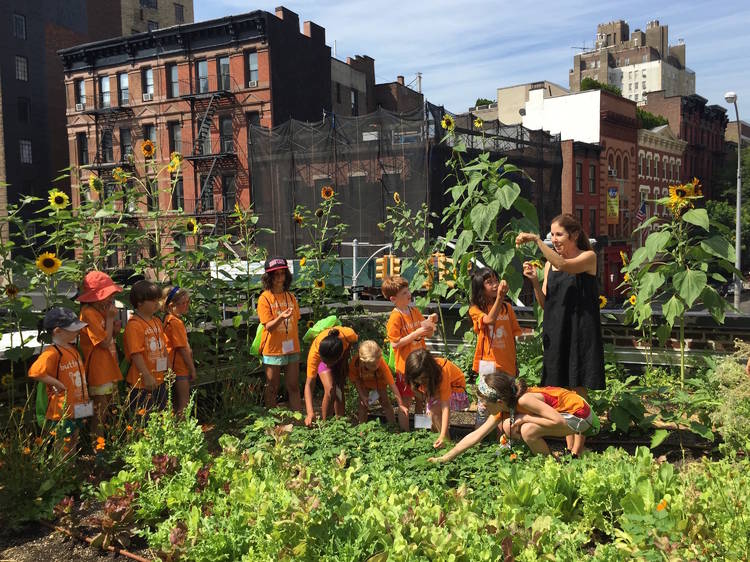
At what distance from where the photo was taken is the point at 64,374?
4652mm

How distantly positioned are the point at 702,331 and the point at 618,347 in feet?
2.62

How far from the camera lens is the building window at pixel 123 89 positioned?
38.4 metres

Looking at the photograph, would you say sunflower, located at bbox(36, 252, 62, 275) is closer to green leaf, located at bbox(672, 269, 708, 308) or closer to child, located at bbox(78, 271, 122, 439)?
child, located at bbox(78, 271, 122, 439)

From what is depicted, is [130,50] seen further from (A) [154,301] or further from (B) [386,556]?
(B) [386,556]

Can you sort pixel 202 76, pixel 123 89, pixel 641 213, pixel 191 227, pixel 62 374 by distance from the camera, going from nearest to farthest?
pixel 62 374 → pixel 191 227 → pixel 202 76 → pixel 123 89 → pixel 641 213

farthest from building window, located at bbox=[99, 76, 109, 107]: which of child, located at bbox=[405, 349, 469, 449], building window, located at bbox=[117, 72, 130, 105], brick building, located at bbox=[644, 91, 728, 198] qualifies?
brick building, located at bbox=[644, 91, 728, 198]


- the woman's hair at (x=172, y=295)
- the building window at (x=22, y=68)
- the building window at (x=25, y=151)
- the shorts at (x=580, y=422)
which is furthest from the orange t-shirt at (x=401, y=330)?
the building window at (x=22, y=68)

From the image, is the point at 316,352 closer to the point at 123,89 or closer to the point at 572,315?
the point at 572,315

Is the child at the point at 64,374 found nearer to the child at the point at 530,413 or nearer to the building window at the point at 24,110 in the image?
the child at the point at 530,413

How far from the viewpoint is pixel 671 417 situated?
484cm

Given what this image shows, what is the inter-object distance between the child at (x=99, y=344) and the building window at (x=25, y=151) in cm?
4201

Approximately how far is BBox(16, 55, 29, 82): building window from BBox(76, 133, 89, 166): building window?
20.3ft

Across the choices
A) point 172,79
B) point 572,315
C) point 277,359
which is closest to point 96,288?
point 277,359

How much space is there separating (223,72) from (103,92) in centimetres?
870
